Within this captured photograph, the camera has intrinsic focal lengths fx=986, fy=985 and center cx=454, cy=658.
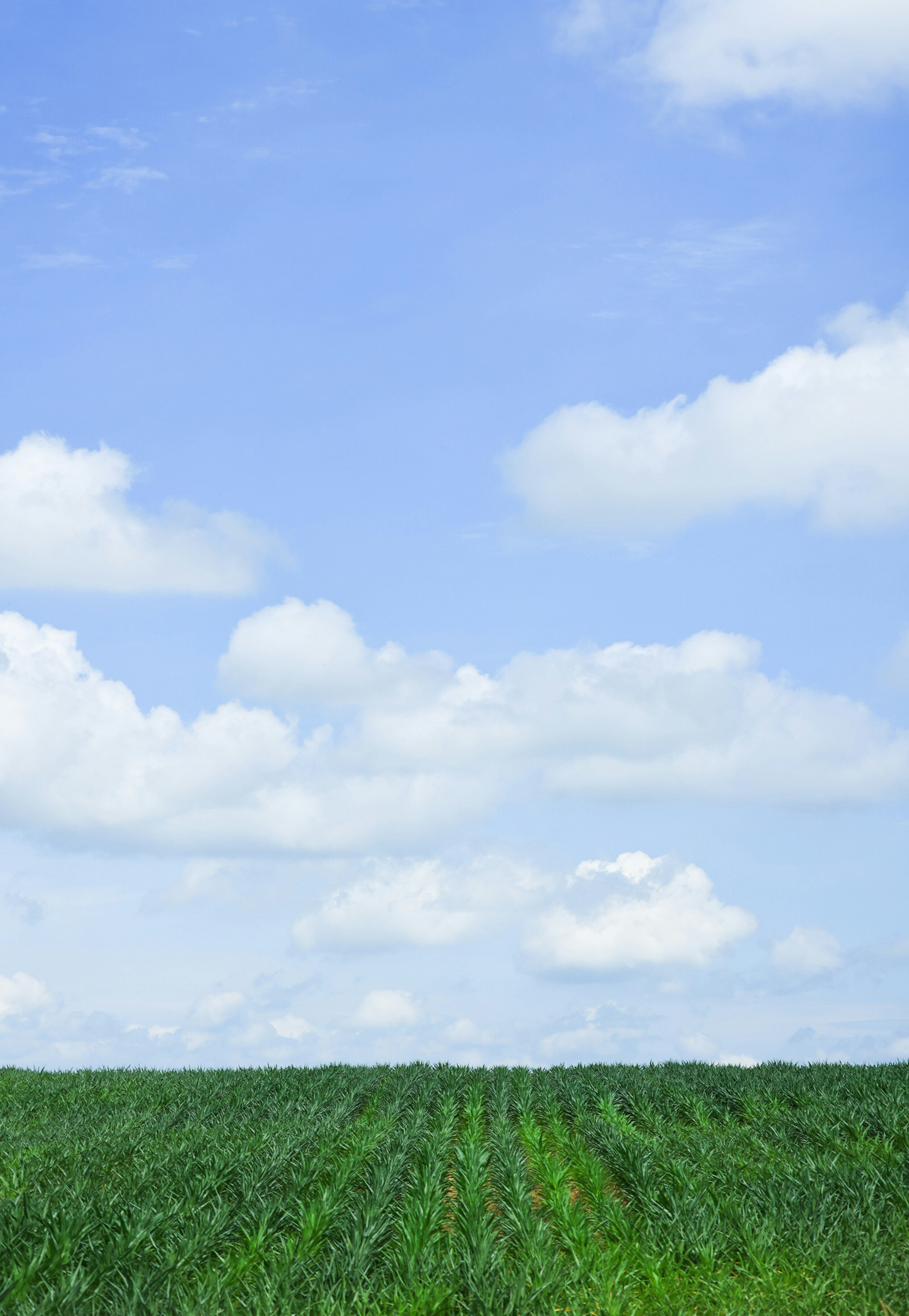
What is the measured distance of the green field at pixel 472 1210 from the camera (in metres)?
8.28

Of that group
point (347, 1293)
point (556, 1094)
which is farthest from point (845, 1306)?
point (556, 1094)

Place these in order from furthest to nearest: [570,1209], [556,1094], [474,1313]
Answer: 1. [556,1094]
2. [570,1209]
3. [474,1313]

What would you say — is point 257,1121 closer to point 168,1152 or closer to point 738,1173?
point 168,1152

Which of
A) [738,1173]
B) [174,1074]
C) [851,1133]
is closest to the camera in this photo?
[738,1173]

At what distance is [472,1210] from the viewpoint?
10250 millimetres

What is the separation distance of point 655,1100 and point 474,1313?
14229 millimetres

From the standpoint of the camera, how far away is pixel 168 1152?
14148mm

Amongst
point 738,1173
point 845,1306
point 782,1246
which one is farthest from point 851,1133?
point 845,1306

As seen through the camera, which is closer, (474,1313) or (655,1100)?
(474,1313)

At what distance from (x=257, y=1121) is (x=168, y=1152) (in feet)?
15.9

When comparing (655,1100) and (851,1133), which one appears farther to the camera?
(655,1100)

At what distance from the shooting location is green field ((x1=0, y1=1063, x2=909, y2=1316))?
8281 mm

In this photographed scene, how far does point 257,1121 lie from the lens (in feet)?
61.3

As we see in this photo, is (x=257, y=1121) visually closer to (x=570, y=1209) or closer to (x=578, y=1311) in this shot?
(x=570, y=1209)
